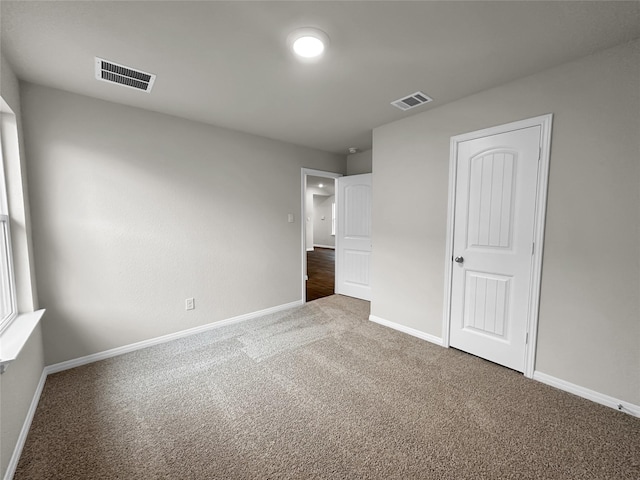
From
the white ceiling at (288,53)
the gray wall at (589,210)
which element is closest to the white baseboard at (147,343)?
the white ceiling at (288,53)

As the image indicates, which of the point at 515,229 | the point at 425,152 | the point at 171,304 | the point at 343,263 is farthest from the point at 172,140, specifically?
the point at 515,229

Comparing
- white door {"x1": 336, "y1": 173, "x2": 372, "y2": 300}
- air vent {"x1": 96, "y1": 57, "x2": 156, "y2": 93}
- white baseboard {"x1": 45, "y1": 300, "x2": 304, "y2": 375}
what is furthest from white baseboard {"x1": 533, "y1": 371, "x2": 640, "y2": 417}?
air vent {"x1": 96, "y1": 57, "x2": 156, "y2": 93}

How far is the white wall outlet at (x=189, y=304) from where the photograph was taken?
2.98 m

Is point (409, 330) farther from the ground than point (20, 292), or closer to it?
closer to it

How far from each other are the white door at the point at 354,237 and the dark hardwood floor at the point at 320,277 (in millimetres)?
384

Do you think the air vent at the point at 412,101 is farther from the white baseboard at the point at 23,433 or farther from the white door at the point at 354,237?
the white baseboard at the point at 23,433

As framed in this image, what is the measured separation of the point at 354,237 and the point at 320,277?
1.92m

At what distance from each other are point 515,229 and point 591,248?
1.54ft

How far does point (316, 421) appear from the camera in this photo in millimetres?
1732

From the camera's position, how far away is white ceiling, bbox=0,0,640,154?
1423 mm

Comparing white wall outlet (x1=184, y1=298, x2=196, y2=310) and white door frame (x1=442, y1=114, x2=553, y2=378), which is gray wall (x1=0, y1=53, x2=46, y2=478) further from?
white door frame (x1=442, y1=114, x2=553, y2=378)

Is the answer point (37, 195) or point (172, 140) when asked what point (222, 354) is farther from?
point (172, 140)

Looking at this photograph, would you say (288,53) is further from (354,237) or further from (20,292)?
(354,237)

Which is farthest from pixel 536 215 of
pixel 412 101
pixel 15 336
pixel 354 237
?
pixel 15 336
